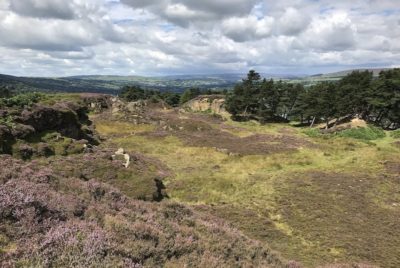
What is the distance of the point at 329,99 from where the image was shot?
6856 cm

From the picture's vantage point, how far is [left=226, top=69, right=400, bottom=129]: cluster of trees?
64188 mm

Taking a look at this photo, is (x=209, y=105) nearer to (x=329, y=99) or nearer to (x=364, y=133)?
(x=329, y=99)

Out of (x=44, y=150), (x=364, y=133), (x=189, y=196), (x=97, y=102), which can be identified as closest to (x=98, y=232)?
(x=189, y=196)

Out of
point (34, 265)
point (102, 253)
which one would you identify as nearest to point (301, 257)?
point (102, 253)

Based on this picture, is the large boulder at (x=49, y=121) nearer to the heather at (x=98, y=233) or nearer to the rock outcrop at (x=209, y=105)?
the heather at (x=98, y=233)

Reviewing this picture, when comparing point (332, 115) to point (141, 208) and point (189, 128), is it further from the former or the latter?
point (141, 208)

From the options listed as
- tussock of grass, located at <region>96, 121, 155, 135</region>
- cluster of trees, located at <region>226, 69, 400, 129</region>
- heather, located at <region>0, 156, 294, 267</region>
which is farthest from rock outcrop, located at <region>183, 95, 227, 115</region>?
heather, located at <region>0, 156, 294, 267</region>

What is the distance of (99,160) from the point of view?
23.0 meters

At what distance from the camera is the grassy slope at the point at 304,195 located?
17.1 metres

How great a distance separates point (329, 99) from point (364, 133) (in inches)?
634

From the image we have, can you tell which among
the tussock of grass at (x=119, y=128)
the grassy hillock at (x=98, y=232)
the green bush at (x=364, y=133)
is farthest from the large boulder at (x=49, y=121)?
the green bush at (x=364, y=133)

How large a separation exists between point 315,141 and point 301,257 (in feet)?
118

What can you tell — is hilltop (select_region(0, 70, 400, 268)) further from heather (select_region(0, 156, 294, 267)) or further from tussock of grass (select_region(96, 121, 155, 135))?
tussock of grass (select_region(96, 121, 155, 135))

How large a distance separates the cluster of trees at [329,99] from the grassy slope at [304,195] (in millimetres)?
26109
